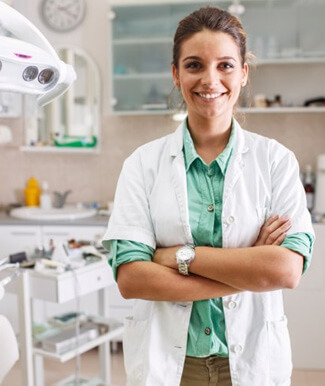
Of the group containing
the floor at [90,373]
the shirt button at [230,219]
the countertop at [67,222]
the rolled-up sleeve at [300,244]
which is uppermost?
the shirt button at [230,219]

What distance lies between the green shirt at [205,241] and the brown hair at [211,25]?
26 cm

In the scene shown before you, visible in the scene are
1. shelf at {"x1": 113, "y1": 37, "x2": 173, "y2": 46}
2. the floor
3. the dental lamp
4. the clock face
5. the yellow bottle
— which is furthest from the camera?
the yellow bottle

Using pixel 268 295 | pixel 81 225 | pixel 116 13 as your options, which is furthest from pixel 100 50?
pixel 268 295

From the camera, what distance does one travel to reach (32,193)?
12.3 feet

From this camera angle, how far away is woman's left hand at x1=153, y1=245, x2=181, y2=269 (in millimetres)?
1173

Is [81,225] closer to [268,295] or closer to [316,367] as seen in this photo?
[316,367]

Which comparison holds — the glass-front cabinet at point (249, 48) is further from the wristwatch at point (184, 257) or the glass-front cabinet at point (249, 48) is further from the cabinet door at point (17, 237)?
the wristwatch at point (184, 257)

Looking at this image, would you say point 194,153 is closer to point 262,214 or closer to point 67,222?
point 262,214

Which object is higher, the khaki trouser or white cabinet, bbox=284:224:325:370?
the khaki trouser

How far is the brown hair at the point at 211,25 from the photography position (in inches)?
46.7

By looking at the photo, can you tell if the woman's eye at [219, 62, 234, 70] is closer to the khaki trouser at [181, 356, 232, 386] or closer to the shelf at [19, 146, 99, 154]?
the khaki trouser at [181, 356, 232, 386]

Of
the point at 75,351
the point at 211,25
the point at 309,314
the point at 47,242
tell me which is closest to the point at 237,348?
the point at 211,25

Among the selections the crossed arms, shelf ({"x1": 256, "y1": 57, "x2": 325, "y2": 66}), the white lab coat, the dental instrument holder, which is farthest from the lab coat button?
the dental instrument holder

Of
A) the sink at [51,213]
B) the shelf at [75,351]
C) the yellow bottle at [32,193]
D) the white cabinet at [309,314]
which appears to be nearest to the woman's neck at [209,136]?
the shelf at [75,351]
